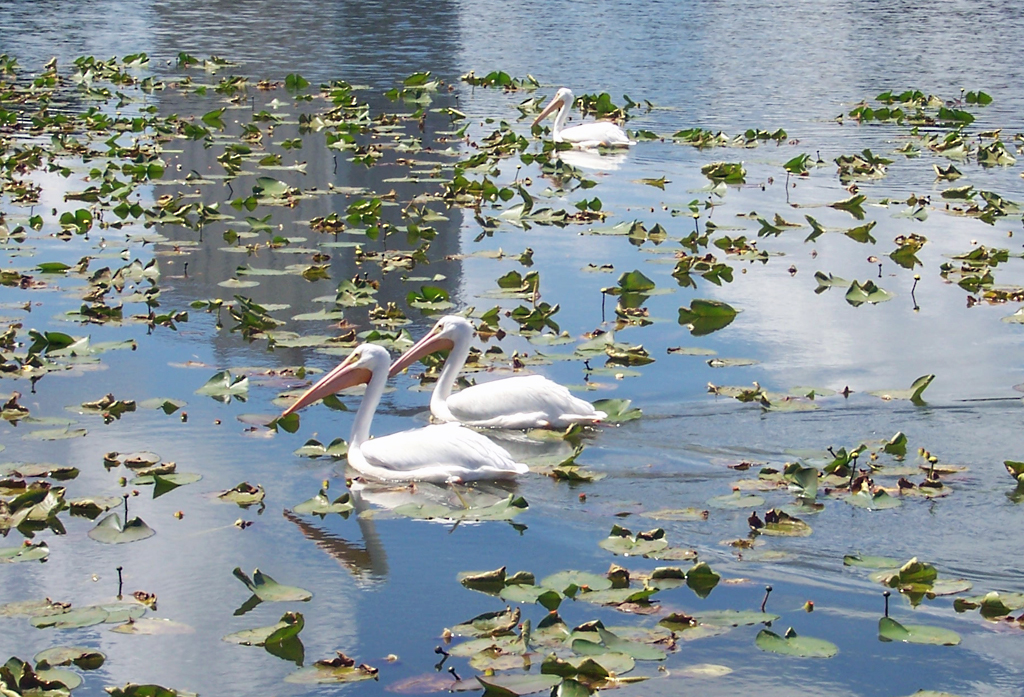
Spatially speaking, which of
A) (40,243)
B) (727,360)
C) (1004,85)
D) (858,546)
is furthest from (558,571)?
(1004,85)

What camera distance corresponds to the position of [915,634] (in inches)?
210

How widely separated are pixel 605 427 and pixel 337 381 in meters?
1.50

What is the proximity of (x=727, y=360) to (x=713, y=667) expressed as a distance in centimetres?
398

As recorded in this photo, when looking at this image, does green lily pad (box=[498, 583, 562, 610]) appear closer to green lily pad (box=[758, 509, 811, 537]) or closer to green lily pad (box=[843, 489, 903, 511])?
green lily pad (box=[758, 509, 811, 537])

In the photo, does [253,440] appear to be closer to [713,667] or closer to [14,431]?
[14,431]

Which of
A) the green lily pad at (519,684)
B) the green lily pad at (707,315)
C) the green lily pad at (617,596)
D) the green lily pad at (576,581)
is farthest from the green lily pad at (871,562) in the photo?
the green lily pad at (707,315)

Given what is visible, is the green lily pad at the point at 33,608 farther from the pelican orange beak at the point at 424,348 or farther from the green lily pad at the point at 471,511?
the pelican orange beak at the point at 424,348

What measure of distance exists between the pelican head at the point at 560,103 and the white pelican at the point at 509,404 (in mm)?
9789

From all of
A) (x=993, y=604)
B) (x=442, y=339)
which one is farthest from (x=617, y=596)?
(x=442, y=339)

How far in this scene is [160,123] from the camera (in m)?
17.7

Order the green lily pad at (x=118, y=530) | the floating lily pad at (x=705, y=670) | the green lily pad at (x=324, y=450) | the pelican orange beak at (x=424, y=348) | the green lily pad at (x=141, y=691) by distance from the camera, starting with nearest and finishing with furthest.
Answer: the green lily pad at (x=141, y=691), the floating lily pad at (x=705, y=670), the green lily pad at (x=118, y=530), the green lily pad at (x=324, y=450), the pelican orange beak at (x=424, y=348)

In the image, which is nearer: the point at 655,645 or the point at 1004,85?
the point at 655,645

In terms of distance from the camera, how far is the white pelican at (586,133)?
16875mm

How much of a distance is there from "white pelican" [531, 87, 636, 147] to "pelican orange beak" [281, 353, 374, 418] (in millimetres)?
9826
